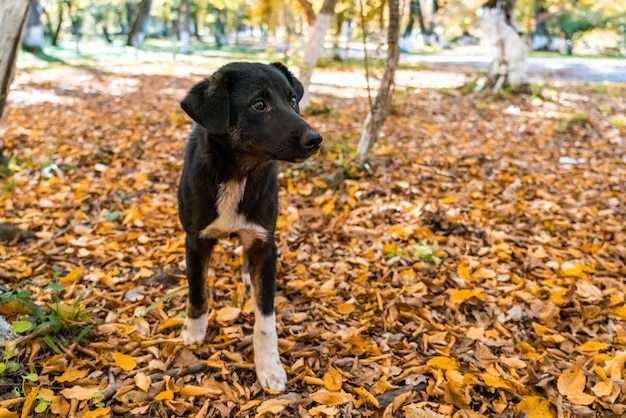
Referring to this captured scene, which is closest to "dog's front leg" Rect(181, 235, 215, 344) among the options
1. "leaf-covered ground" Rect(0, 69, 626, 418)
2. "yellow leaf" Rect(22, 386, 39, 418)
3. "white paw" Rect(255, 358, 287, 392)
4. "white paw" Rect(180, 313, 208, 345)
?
"white paw" Rect(180, 313, 208, 345)

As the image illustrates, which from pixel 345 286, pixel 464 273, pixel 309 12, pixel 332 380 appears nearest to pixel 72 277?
pixel 345 286

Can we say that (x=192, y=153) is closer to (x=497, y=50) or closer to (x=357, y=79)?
(x=497, y=50)

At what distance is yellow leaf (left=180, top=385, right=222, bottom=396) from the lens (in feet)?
9.58

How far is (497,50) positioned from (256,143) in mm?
11744

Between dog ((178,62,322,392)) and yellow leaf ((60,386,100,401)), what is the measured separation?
721 mm

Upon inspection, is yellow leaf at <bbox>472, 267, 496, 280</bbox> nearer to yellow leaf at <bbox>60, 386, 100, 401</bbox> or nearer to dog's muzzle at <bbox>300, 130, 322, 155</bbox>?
dog's muzzle at <bbox>300, 130, 322, 155</bbox>

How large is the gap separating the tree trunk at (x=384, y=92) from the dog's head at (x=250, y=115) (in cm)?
305

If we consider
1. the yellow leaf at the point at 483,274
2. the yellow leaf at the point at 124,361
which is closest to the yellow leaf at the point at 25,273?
the yellow leaf at the point at 124,361

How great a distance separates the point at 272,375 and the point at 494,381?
1.39 metres

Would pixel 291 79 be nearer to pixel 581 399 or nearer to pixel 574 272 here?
pixel 581 399

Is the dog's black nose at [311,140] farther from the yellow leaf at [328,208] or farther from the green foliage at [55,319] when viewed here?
the yellow leaf at [328,208]

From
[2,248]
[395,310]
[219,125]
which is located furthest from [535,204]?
[2,248]

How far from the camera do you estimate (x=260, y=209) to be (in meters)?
3.14

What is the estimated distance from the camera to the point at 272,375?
305 centimetres
